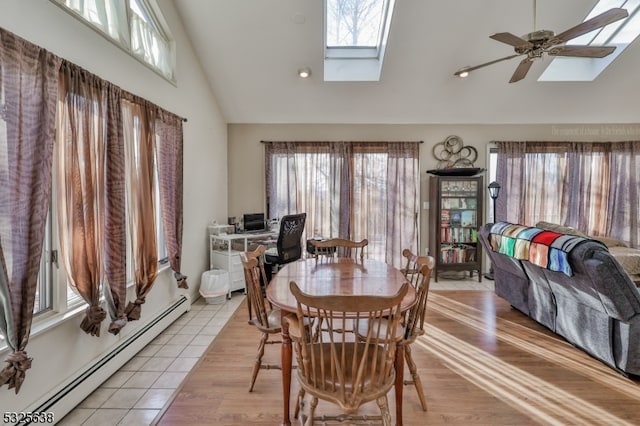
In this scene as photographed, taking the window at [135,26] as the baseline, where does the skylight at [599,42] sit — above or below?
above

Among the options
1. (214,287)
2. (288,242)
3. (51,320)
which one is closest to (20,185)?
(51,320)

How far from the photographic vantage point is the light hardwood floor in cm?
182

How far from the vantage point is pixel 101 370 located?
2066 millimetres

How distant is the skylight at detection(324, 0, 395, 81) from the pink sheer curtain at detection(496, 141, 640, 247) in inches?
94.3

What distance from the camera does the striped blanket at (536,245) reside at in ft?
7.45

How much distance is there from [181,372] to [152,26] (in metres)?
3.06

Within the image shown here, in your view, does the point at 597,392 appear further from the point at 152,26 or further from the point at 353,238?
the point at 152,26

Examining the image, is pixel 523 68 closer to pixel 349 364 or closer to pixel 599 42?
Result: pixel 599 42

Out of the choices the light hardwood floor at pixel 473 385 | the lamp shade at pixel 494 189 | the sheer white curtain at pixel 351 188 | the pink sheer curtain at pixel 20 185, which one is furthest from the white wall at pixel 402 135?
the pink sheer curtain at pixel 20 185

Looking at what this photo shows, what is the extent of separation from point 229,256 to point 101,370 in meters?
1.86

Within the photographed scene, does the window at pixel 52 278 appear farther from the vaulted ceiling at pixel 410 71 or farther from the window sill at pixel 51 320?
the vaulted ceiling at pixel 410 71

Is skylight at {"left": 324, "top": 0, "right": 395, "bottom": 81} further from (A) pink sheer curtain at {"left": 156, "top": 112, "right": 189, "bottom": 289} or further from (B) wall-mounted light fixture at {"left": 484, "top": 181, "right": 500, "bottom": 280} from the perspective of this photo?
(B) wall-mounted light fixture at {"left": 484, "top": 181, "right": 500, "bottom": 280}

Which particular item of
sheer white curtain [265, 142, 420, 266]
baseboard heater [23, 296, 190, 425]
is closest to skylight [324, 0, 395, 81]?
sheer white curtain [265, 142, 420, 266]

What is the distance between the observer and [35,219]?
60.1 inches
